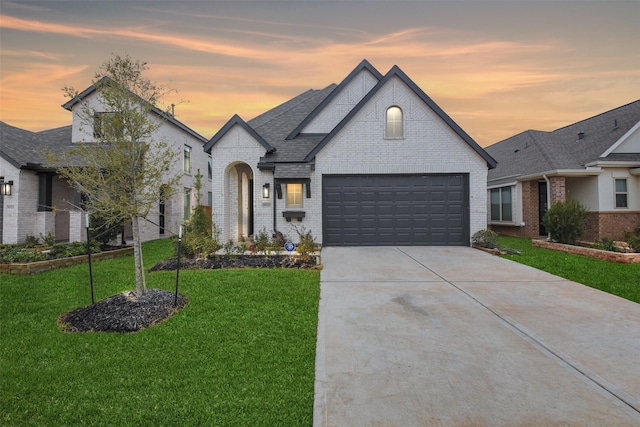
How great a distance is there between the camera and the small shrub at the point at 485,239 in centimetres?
1144

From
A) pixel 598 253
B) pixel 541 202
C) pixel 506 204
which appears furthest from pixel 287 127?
pixel 541 202

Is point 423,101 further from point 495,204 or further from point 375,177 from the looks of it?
point 495,204

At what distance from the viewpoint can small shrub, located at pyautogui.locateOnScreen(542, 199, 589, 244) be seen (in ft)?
39.0

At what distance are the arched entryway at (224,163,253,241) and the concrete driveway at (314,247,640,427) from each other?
716cm

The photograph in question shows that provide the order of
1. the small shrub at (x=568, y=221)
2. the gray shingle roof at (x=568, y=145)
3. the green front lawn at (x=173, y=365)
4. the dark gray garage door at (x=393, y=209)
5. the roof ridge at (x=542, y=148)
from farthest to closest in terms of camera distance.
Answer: the roof ridge at (x=542, y=148) < the gray shingle roof at (x=568, y=145) < the dark gray garage door at (x=393, y=209) < the small shrub at (x=568, y=221) < the green front lawn at (x=173, y=365)

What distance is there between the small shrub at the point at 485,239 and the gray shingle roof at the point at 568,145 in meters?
5.99

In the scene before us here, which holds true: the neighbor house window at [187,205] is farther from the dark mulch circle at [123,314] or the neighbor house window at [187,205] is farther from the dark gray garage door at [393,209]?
the dark mulch circle at [123,314]

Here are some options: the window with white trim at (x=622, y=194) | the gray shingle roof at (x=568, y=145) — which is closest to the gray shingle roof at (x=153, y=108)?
the gray shingle roof at (x=568, y=145)

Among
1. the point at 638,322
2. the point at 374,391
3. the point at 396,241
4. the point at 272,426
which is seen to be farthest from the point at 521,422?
the point at 396,241

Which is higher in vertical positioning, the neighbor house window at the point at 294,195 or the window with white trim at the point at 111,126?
the window with white trim at the point at 111,126

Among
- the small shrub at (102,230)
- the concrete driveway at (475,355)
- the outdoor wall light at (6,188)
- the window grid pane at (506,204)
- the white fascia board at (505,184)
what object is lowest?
the concrete driveway at (475,355)

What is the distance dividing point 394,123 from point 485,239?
18.9ft

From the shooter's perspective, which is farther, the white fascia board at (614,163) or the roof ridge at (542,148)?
the roof ridge at (542,148)

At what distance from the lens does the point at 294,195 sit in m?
12.6
